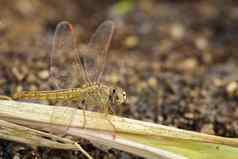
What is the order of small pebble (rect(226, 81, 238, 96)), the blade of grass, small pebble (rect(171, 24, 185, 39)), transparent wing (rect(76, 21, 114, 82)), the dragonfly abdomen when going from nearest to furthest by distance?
the blade of grass, the dragonfly abdomen, transparent wing (rect(76, 21, 114, 82)), small pebble (rect(226, 81, 238, 96)), small pebble (rect(171, 24, 185, 39))

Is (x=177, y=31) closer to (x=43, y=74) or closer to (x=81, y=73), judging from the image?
(x=43, y=74)

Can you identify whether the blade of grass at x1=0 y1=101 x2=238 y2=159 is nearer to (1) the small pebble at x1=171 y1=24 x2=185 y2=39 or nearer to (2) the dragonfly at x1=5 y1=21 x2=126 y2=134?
(2) the dragonfly at x1=5 y1=21 x2=126 y2=134

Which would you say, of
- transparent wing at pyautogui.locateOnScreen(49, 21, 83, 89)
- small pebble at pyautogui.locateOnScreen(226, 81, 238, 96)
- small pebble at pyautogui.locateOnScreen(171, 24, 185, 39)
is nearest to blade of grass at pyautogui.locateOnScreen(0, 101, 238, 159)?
transparent wing at pyautogui.locateOnScreen(49, 21, 83, 89)

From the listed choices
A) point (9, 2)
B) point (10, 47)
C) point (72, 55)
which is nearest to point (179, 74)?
point (72, 55)

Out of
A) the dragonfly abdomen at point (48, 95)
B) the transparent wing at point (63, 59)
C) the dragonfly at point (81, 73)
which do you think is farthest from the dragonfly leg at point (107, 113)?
the transparent wing at point (63, 59)

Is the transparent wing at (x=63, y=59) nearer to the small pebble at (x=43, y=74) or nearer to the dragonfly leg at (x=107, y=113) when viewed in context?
the small pebble at (x=43, y=74)

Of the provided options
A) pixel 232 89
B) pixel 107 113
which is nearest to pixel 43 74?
pixel 107 113

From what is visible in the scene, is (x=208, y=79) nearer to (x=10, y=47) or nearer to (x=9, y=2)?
(x=10, y=47)

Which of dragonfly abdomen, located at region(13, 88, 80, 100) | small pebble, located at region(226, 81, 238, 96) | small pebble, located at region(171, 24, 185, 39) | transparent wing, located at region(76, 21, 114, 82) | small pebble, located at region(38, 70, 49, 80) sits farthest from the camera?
Answer: small pebble, located at region(171, 24, 185, 39)
